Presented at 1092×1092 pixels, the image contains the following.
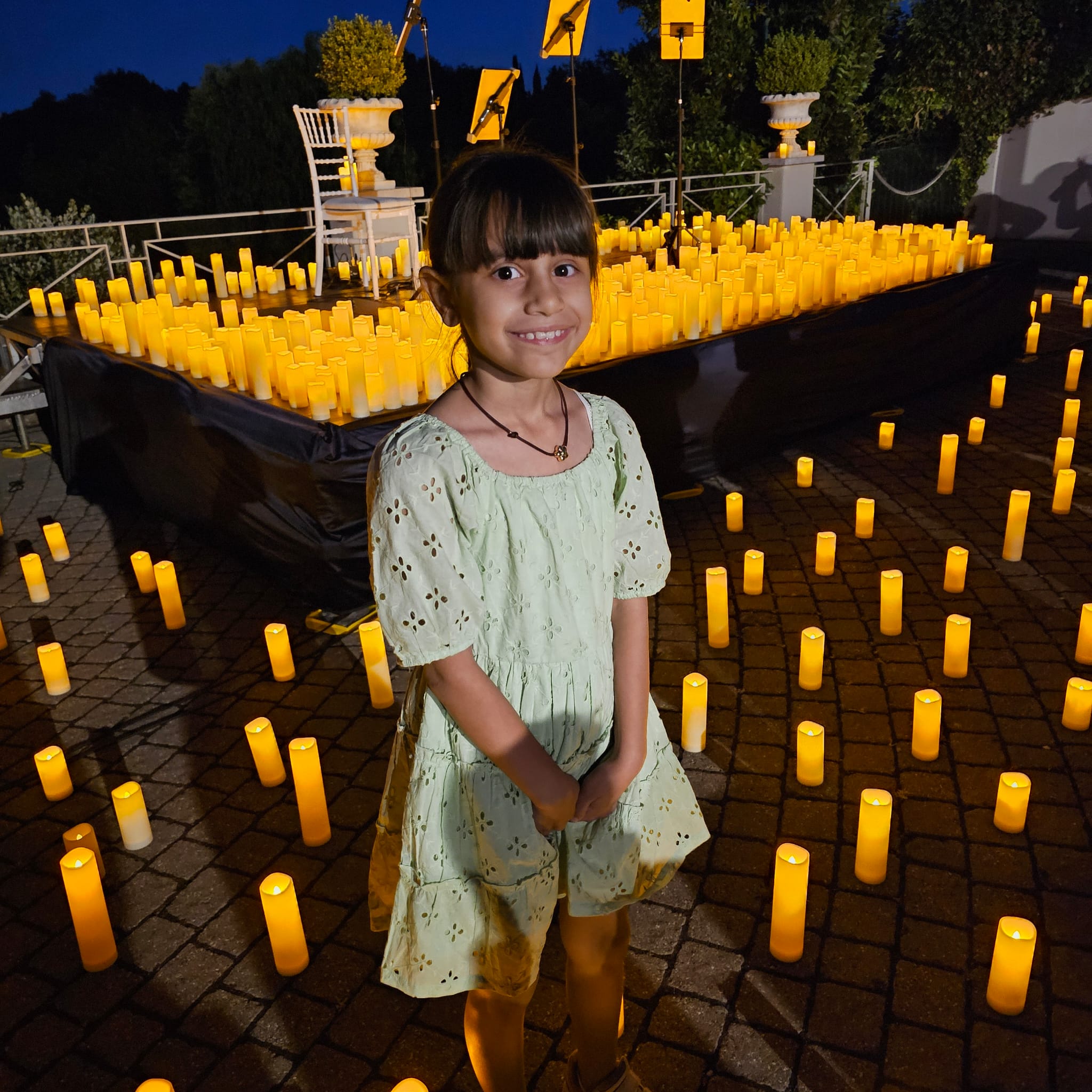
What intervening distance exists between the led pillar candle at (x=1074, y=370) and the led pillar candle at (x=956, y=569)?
372 cm

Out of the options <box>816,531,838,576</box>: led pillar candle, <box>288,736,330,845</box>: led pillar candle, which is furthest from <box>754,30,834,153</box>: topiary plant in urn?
<box>288,736,330,845</box>: led pillar candle

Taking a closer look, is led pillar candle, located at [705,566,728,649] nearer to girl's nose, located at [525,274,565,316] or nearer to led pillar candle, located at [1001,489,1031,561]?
led pillar candle, located at [1001,489,1031,561]

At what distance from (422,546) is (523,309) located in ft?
1.43

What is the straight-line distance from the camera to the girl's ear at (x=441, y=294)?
1.64 metres

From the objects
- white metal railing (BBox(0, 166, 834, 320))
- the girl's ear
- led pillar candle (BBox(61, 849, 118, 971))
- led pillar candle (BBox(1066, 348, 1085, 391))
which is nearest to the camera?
the girl's ear

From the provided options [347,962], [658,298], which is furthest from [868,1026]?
[658,298]

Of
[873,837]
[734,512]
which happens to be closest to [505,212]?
[873,837]

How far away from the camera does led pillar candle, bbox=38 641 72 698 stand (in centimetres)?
394

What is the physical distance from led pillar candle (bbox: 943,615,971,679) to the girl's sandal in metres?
2.31

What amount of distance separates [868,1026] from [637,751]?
1.15 m

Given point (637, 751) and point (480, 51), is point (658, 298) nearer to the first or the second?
point (637, 751)

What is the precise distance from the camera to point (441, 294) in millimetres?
1659

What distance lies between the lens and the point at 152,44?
80.2 m

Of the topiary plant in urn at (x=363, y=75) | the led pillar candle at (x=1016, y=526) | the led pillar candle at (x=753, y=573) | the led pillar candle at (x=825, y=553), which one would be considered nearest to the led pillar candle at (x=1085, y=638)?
the led pillar candle at (x=1016, y=526)
